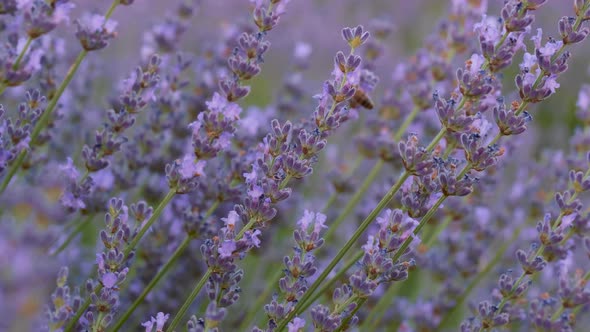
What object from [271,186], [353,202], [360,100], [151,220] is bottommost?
[151,220]

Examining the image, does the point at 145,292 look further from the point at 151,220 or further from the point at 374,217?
the point at 374,217

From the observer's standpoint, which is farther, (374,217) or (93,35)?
(93,35)

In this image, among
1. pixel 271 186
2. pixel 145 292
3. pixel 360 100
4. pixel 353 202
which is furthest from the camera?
pixel 353 202

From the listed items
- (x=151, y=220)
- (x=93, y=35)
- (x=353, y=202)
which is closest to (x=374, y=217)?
(x=151, y=220)

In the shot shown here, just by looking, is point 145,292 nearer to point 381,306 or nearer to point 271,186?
point 271,186

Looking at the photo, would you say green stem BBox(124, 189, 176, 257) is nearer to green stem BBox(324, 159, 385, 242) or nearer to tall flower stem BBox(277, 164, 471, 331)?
tall flower stem BBox(277, 164, 471, 331)

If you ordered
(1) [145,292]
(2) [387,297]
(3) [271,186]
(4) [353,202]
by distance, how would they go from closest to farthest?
(3) [271,186] → (1) [145,292] → (4) [353,202] → (2) [387,297]

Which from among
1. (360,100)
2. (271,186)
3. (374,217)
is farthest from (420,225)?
(360,100)

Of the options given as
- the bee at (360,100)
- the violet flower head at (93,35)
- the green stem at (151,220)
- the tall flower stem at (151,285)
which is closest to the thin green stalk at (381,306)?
the bee at (360,100)

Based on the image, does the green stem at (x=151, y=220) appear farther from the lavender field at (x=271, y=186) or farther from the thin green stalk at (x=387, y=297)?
the thin green stalk at (x=387, y=297)

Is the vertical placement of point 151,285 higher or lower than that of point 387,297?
lower
